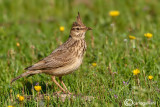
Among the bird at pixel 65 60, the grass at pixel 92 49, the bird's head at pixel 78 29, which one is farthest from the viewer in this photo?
the bird's head at pixel 78 29

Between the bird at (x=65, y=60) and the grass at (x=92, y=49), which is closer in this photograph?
the grass at (x=92, y=49)

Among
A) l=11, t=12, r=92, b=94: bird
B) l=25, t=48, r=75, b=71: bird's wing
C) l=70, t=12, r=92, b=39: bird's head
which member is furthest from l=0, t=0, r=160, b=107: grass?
l=70, t=12, r=92, b=39: bird's head

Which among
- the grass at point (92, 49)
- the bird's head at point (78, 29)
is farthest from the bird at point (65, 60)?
the grass at point (92, 49)

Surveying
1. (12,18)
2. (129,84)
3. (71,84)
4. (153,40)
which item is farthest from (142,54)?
(12,18)

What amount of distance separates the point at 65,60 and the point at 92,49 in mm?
1787

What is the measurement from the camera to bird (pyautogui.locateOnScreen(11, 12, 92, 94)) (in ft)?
21.4

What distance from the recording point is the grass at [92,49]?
19.2 ft

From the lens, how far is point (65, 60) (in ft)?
21.6

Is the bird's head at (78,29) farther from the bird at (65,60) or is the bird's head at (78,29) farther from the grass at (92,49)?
the grass at (92,49)

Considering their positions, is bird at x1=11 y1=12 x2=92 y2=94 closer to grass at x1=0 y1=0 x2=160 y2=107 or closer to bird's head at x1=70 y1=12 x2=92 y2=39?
bird's head at x1=70 y1=12 x2=92 y2=39

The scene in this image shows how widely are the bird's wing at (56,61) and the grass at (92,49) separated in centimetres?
40

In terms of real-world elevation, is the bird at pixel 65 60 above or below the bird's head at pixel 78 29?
below

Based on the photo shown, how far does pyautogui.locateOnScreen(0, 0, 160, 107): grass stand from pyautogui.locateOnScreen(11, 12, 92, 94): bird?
30 cm

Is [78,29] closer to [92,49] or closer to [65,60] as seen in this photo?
[65,60]
